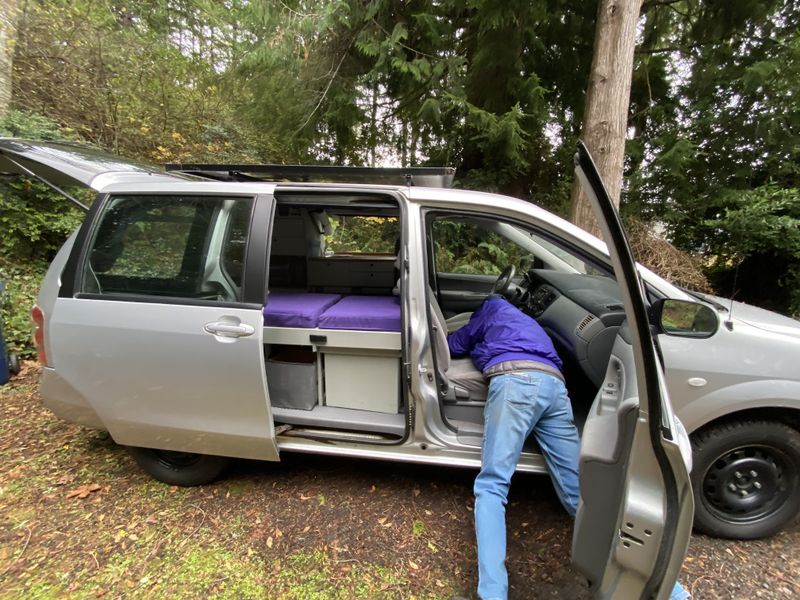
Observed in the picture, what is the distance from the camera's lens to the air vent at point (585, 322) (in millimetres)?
2496

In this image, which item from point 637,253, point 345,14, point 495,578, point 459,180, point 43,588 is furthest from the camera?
point 459,180

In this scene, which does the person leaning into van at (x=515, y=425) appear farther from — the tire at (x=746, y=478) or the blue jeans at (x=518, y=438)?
the tire at (x=746, y=478)

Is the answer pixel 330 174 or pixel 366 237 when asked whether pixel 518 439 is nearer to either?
pixel 330 174

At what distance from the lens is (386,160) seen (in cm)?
877

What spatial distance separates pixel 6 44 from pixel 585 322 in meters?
7.93

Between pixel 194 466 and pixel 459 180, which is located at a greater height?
pixel 459 180

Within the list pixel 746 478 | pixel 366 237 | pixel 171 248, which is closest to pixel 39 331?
pixel 171 248

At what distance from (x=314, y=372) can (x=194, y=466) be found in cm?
100

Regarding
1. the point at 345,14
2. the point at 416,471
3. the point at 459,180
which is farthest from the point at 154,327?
the point at 459,180

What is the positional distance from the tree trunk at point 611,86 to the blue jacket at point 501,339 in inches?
115

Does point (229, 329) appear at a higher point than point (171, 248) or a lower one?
lower

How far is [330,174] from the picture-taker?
255 centimetres

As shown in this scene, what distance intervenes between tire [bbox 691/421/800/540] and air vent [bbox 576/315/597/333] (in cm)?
77

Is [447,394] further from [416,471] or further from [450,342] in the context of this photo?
[416,471]
